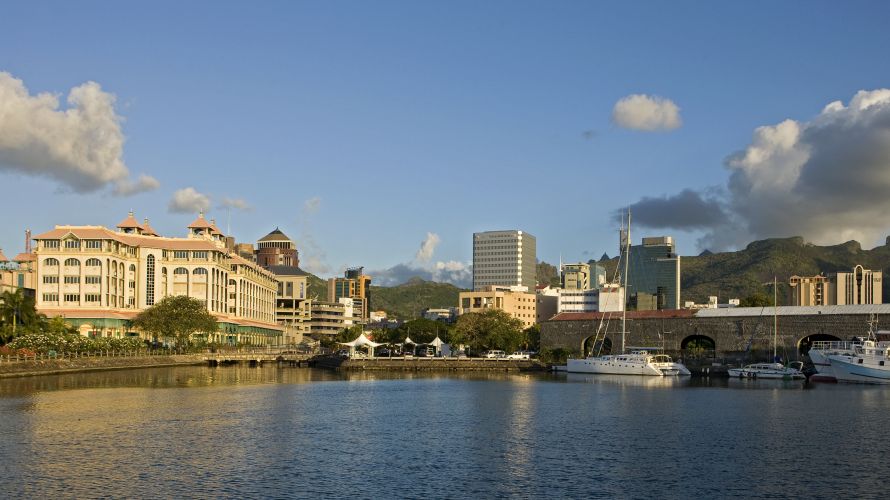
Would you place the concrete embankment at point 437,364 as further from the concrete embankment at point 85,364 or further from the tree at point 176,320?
the concrete embankment at point 85,364

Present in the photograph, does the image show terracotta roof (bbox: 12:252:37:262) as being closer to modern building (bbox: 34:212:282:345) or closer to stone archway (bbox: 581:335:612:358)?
modern building (bbox: 34:212:282:345)

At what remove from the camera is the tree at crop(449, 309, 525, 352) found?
150 metres

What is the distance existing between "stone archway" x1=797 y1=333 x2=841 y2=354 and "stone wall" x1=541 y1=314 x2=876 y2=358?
0.94m

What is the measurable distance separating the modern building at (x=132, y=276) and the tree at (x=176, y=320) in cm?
761

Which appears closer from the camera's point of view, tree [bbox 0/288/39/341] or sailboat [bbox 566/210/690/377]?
tree [bbox 0/288/39/341]

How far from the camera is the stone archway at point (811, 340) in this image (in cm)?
11306

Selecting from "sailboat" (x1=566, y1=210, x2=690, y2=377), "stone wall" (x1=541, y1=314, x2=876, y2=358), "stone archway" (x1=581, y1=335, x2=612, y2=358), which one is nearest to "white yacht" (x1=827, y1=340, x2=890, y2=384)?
"stone wall" (x1=541, y1=314, x2=876, y2=358)

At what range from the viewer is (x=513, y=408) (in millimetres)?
67188

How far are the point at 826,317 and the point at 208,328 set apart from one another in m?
88.8

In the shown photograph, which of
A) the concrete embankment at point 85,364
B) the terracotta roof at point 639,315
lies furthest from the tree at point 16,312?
the terracotta roof at point 639,315

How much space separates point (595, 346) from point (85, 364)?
232 feet

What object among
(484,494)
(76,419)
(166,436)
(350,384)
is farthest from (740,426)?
(350,384)

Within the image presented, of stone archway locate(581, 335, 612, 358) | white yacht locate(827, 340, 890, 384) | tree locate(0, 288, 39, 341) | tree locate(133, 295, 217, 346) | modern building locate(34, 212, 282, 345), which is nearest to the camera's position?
white yacht locate(827, 340, 890, 384)

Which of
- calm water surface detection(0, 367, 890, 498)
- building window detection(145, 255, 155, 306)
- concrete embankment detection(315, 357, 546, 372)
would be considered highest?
building window detection(145, 255, 155, 306)
